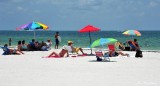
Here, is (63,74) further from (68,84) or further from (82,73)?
(68,84)

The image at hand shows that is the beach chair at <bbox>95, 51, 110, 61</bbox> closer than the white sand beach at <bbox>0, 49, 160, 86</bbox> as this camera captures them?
No

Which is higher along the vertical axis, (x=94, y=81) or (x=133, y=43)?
(x=133, y=43)

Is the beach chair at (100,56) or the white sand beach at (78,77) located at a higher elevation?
the beach chair at (100,56)

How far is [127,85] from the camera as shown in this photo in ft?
35.0

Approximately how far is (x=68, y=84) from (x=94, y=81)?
0.97 metres

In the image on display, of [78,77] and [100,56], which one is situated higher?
[100,56]

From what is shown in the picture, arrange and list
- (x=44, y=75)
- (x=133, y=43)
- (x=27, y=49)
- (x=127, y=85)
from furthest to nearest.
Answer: (x=27, y=49) → (x=133, y=43) → (x=44, y=75) → (x=127, y=85)

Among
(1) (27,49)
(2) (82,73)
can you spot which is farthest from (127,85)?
(1) (27,49)

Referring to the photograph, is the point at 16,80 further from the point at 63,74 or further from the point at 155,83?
the point at 155,83

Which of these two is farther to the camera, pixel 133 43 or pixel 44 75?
pixel 133 43

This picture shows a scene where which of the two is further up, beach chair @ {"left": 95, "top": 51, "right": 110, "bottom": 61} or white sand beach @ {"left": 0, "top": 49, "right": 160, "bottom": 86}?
beach chair @ {"left": 95, "top": 51, "right": 110, "bottom": 61}

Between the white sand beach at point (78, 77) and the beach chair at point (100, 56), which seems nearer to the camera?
the white sand beach at point (78, 77)

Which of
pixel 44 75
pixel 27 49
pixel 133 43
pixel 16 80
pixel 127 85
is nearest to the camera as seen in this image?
pixel 127 85

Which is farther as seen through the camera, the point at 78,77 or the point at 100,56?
the point at 100,56
